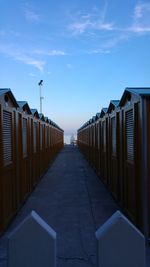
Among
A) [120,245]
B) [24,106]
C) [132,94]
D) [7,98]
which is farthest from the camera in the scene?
[24,106]

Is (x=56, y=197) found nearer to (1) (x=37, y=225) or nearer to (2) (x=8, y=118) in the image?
(2) (x=8, y=118)

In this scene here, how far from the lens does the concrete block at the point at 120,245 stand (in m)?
2.15

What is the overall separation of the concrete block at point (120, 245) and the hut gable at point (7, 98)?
470 cm

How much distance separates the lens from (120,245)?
2.18m

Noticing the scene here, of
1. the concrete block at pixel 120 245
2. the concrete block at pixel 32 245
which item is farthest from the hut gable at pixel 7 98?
the concrete block at pixel 120 245

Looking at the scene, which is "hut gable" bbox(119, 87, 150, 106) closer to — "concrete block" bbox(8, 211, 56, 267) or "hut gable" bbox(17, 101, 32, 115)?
"hut gable" bbox(17, 101, 32, 115)

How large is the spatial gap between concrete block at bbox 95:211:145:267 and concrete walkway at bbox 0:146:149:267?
2.73m

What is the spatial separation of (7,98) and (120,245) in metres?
5.48

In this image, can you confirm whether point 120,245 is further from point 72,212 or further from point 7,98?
point 72,212

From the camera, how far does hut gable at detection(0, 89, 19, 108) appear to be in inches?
257

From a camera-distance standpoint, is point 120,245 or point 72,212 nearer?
point 120,245

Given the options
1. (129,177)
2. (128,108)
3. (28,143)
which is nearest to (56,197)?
(28,143)

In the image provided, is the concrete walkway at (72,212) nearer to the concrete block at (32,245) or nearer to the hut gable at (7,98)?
the hut gable at (7,98)

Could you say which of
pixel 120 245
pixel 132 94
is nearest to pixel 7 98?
pixel 132 94
